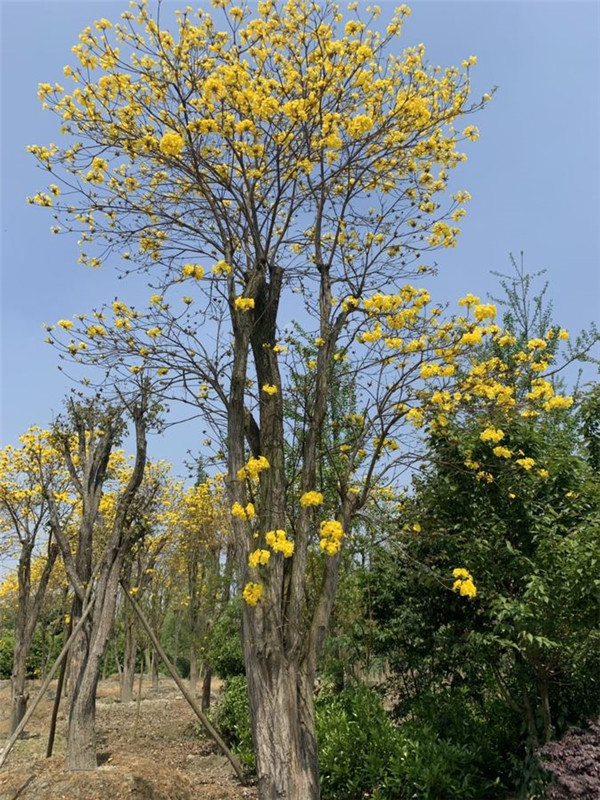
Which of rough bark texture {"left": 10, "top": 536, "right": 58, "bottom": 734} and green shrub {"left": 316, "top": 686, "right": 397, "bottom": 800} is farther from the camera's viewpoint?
rough bark texture {"left": 10, "top": 536, "right": 58, "bottom": 734}

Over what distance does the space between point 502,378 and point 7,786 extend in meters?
5.94

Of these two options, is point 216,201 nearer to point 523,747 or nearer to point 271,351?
point 271,351

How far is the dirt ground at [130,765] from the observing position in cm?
537

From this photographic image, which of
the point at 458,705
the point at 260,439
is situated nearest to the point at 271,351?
the point at 260,439

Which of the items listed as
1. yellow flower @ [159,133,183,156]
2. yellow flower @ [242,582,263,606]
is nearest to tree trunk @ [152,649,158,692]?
yellow flower @ [242,582,263,606]

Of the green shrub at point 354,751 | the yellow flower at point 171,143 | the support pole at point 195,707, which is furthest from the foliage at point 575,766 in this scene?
the yellow flower at point 171,143

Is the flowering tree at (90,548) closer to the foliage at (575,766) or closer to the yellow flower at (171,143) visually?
the yellow flower at (171,143)

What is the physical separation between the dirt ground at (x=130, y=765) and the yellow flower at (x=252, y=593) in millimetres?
2844

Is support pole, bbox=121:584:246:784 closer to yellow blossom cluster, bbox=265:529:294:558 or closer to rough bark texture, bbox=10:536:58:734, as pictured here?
yellow blossom cluster, bbox=265:529:294:558

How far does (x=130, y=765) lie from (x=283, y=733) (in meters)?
3.37

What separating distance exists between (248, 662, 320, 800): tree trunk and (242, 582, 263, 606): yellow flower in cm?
55

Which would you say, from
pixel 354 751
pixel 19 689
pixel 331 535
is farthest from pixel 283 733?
pixel 19 689

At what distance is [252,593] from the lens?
12.7 ft

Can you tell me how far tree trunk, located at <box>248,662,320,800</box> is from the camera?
3863 millimetres
